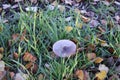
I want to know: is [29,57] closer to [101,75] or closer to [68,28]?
[68,28]

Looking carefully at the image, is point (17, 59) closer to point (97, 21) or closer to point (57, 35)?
point (57, 35)

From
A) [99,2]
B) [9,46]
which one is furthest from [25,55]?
[99,2]

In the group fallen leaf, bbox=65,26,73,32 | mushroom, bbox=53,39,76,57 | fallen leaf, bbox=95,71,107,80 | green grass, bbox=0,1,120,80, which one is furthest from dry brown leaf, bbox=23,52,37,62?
fallen leaf, bbox=95,71,107,80

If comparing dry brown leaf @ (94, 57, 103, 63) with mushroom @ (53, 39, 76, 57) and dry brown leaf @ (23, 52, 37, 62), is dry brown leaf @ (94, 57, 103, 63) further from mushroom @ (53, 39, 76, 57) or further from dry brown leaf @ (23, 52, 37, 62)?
dry brown leaf @ (23, 52, 37, 62)

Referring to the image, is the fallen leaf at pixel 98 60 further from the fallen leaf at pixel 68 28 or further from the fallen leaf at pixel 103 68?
the fallen leaf at pixel 68 28

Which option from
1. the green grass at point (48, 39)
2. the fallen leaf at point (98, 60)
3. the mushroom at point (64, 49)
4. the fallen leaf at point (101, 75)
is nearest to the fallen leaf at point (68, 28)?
the green grass at point (48, 39)

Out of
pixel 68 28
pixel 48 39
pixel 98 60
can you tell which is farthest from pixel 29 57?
pixel 98 60
